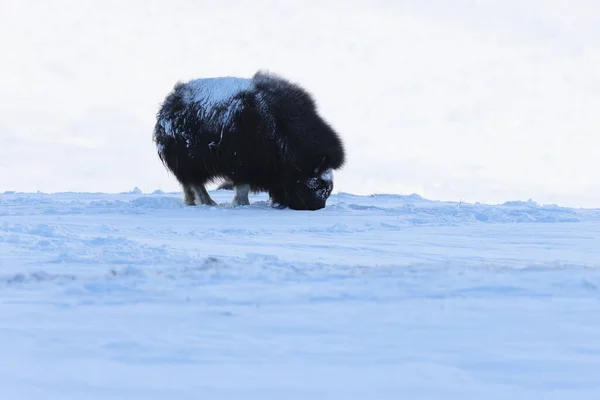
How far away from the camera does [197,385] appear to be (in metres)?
2.26

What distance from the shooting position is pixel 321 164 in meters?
10.1

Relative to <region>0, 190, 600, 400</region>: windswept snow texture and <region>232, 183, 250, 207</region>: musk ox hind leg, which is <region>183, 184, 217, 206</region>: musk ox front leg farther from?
<region>0, 190, 600, 400</region>: windswept snow texture

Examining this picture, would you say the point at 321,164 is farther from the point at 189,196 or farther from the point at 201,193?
the point at 189,196

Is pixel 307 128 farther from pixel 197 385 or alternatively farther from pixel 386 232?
pixel 197 385

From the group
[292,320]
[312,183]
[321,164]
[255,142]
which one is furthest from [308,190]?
[292,320]

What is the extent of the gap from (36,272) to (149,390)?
1.98 meters

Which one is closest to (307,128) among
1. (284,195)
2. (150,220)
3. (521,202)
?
(284,195)

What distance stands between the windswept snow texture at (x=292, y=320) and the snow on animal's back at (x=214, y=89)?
461 cm

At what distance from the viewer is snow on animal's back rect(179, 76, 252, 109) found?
33.3 feet

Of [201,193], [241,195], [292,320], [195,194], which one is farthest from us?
[195,194]

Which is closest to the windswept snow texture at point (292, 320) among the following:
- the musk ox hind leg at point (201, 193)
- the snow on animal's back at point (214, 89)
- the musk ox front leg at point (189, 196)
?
the snow on animal's back at point (214, 89)

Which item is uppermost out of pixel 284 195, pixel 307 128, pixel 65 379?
pixel 307 128

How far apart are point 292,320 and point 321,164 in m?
7.17

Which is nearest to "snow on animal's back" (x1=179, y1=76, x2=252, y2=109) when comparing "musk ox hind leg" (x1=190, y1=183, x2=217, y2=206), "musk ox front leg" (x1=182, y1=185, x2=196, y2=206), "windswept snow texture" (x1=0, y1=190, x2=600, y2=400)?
"musk ox hind leg" (x1=190, y1=183, x2=217, y2=206)
